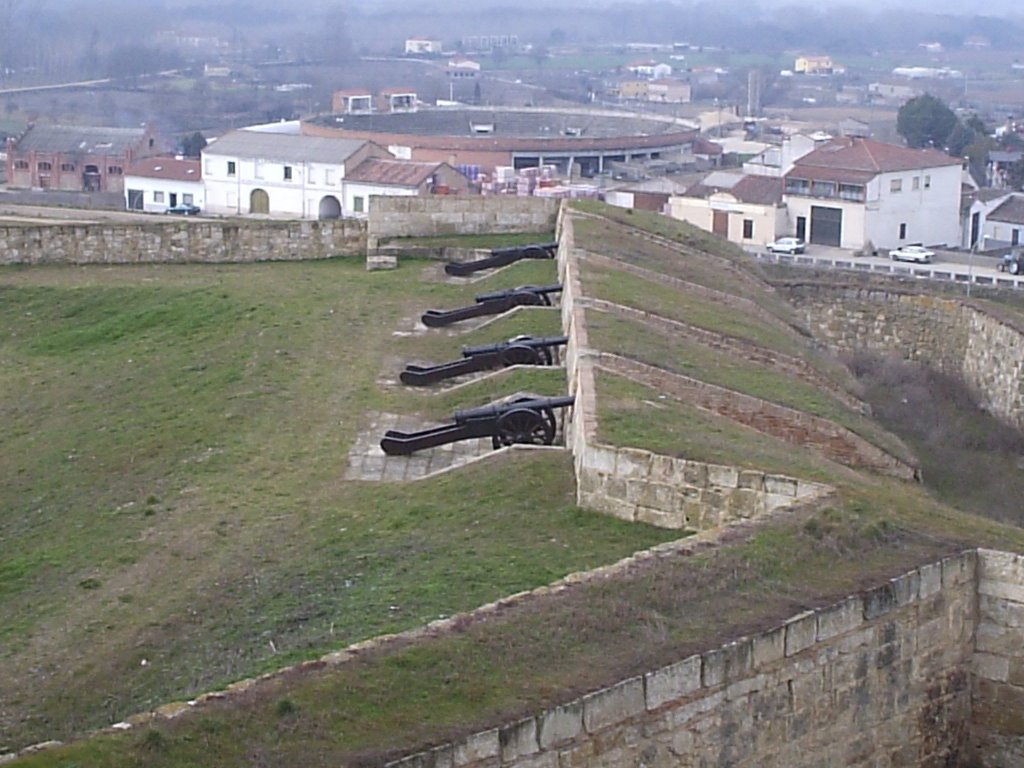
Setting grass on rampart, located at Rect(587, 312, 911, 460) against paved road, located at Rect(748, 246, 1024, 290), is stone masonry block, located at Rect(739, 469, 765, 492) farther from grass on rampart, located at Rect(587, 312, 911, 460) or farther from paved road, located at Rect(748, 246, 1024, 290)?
paved road, located at Rect(748, 246, 1024, 290)

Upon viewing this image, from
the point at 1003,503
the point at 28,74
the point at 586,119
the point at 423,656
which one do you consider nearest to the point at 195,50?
the point at 28,74

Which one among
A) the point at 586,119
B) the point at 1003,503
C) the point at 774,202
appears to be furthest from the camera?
the point at 586,119

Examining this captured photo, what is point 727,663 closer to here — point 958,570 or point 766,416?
point 958,570

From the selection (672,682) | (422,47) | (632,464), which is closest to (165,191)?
→ (632,464)

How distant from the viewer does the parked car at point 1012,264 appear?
42.0 metres

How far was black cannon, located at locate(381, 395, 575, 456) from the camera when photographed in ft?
46.5

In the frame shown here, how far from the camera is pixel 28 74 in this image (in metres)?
125

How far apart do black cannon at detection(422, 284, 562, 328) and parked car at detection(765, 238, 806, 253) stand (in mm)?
25964

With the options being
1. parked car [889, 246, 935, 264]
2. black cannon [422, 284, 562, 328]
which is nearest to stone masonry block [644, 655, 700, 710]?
black cannon [422, 284, 562, 328]

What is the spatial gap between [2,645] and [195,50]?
5713 inches

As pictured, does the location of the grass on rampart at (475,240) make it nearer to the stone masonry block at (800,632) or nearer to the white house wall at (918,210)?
the stone masonry block at (800,632)

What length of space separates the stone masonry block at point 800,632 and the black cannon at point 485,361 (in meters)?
7.46

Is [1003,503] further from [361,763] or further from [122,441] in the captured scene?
[361,763]

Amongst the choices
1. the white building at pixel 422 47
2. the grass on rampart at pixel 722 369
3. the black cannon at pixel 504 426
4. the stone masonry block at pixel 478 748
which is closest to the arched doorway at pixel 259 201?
the grass on rampart at pixel 722 369
